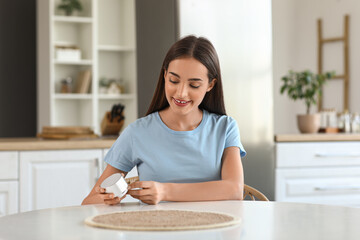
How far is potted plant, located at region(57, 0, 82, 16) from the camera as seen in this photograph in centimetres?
506

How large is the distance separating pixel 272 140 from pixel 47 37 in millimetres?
2655

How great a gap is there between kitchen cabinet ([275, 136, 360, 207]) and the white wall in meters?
1.77

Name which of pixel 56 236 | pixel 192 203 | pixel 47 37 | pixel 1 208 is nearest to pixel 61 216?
pixel 56 236

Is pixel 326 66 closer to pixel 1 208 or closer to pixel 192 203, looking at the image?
pixel 1 208

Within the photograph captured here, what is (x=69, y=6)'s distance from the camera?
16.6ft

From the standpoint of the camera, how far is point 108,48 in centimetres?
527

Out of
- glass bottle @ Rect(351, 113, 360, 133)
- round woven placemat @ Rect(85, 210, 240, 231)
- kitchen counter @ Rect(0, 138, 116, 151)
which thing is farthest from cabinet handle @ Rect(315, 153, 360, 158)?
round woven placemat @ Rect(85, 210, 240, 231)

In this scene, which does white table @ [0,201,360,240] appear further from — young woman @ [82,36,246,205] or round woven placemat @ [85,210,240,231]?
young woman @ [82,36,246,205]

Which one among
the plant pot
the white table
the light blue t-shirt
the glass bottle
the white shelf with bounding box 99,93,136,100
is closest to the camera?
the white table

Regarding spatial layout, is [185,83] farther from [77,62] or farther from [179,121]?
[77,62]

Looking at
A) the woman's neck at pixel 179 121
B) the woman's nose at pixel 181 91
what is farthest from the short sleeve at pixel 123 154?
the woman's nose at pixel 181 91

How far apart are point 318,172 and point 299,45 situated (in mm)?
2318

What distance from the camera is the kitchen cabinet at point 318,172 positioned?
3.14 metres

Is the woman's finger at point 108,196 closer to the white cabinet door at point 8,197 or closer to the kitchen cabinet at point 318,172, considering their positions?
the white cabinet door at point 8,197
